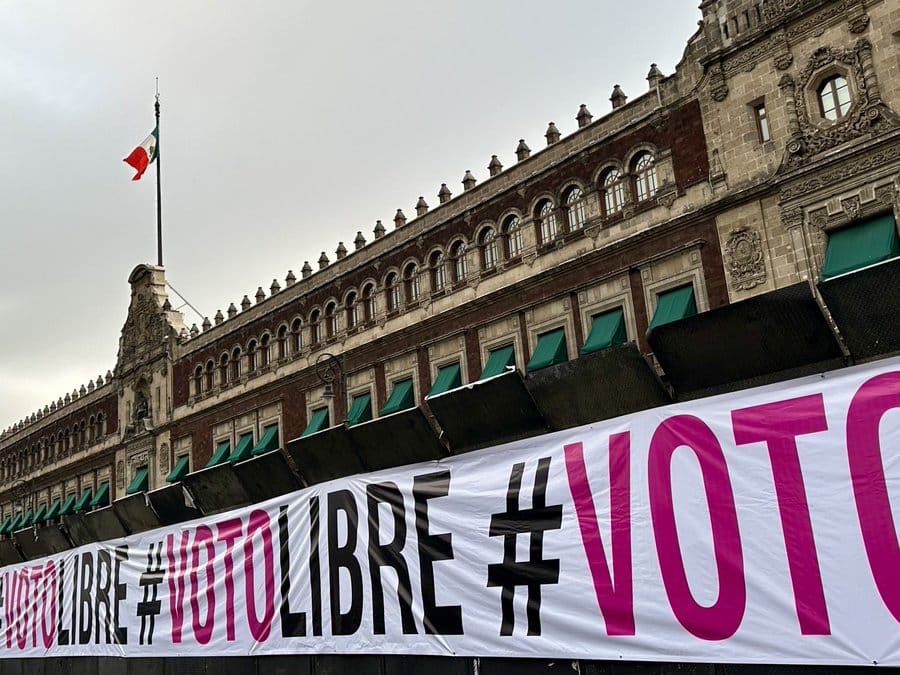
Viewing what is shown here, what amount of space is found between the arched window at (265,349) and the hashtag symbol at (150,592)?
2673 cm

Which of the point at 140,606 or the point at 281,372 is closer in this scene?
the point at 140,606

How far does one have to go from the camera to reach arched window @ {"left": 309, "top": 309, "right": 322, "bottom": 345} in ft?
121

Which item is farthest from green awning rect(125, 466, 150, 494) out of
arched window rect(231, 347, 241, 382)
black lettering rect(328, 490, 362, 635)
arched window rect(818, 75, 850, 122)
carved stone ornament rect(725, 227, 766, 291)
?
black lettering rect(328, 490, 362, 635)

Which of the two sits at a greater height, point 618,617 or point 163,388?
point 163,388

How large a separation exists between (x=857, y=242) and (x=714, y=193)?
163 inches

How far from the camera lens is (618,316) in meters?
25.1

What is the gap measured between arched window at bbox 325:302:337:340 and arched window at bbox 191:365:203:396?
10.7 meters

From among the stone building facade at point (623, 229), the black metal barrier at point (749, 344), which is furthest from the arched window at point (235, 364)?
the black metal barrier at point (749, 344)

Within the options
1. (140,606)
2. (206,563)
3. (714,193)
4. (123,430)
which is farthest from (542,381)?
(123,430)

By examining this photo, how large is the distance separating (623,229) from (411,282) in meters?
9.60

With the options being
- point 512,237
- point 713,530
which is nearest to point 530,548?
point 713,530

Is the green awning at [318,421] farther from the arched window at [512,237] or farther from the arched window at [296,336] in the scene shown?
the arched window at [512,237]

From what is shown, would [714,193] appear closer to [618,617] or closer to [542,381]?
[542,381]

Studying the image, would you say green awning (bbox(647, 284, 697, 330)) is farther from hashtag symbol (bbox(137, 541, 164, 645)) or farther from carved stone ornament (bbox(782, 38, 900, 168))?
hashtag symbol (bbox(137, 541, 164, 645))
